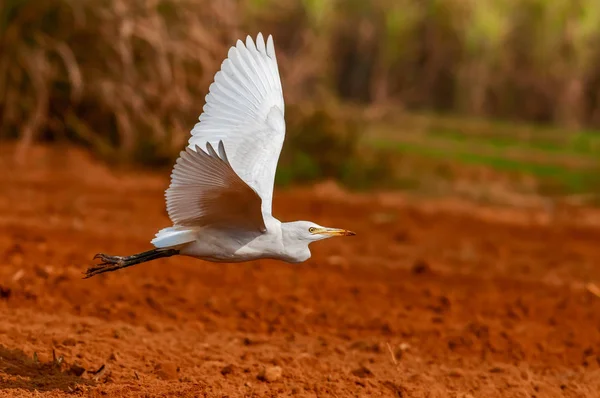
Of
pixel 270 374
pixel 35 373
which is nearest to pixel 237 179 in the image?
pixel 270 374

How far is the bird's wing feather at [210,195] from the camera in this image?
4840mm

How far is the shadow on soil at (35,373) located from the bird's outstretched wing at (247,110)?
1.37 metres

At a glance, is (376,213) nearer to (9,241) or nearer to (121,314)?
(9,241)

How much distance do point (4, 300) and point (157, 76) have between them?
7.58 m

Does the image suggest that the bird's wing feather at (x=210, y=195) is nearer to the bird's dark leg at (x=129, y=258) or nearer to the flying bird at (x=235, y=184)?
the flying bird at (x=235, y=184)

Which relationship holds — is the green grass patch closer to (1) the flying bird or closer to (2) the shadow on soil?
(1) the flying bird

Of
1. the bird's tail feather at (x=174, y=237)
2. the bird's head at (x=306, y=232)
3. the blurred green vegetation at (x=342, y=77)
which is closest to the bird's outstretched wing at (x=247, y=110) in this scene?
the bird's head at (x=306, y=232)

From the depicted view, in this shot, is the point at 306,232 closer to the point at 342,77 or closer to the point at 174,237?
the point at 174,237

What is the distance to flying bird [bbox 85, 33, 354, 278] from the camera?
5.00m

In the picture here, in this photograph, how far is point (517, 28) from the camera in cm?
2298

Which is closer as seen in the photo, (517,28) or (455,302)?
(455,302)

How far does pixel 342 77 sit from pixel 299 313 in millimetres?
15983

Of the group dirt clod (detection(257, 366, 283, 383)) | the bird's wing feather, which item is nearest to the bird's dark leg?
the bird's wing feather

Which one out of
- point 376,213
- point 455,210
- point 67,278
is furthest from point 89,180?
point 67,278
